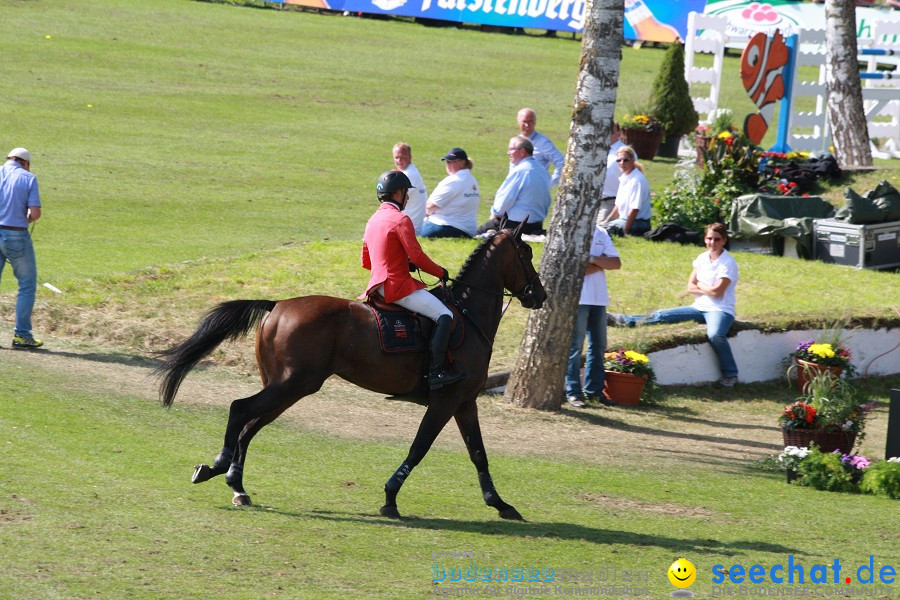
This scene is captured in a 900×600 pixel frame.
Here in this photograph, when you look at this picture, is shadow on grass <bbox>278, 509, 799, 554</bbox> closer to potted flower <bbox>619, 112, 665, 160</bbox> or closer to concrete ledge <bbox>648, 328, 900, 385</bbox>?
concrete ledge <bbox>648, 328, 900, 385</bbox>

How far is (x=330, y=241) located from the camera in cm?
1758

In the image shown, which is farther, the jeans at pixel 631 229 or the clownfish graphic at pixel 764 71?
the clownfish graphic at pixel 764 71

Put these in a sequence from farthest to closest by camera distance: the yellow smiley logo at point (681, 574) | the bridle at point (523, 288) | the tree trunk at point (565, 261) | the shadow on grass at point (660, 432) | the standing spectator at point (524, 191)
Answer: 1. the standing spectator at point (524, 191)
2. the tree trunk at point (565, 261)
3. the shadow on grass at point (660, 432)
4. the bridle at point (523, 288)
5. the yellow smiley logo at point (681, 574)

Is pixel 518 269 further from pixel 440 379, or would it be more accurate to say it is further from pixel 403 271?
pixel 440 379

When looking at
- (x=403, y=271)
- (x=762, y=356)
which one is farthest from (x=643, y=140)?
(x=403, y=271)

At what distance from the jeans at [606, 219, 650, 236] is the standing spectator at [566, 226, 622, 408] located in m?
5.11

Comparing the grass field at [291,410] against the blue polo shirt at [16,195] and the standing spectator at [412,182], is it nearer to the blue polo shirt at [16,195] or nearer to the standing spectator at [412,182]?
the standing spectator at [412,182]

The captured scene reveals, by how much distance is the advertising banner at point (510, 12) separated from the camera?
38375mm

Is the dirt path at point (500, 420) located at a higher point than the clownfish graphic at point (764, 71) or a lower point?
lower

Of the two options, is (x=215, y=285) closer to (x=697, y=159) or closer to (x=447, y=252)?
(x=447, y=252)

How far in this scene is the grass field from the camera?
721 cm

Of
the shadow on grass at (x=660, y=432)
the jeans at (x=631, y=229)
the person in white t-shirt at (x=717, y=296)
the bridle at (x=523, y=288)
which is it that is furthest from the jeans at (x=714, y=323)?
the bridle at (x=523, y=288)

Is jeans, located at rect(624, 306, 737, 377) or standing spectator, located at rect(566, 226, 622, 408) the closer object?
standing spectator, located at rect(566, 226, 622, 408)

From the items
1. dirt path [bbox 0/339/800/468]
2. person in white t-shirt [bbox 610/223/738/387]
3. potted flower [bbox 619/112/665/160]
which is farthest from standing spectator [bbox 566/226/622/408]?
potted flower [bbox 619/112/665/160]
